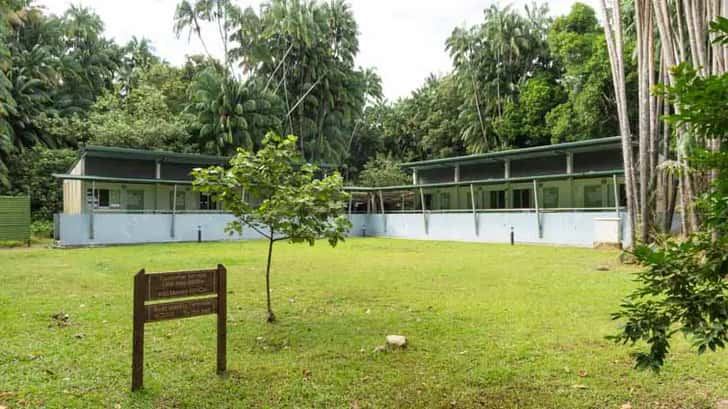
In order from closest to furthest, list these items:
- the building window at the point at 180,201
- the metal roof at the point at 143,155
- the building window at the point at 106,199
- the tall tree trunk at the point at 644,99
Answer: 1. the tall tree trunk at the point at 644,99
2. the metal roof at the point at 143,155
3. the building window at the point at 106,199
4. the building window at the point at 180,201

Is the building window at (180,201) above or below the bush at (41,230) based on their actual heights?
above

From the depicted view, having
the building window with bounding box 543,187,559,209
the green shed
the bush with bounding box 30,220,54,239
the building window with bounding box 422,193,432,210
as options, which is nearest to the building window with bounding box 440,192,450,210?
the building window with bounding box 422,193,432,210

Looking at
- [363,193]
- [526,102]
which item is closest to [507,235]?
[363,193]

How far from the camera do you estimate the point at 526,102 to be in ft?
108

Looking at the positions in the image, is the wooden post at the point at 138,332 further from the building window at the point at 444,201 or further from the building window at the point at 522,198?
the building window at the point at 444,201

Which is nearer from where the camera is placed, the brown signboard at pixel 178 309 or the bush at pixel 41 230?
the brown signboard at pixel 178 309

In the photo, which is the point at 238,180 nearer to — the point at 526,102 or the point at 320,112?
the point at 526,102

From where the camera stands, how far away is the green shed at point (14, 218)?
20234mm

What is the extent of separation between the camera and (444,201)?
29219 millimetres

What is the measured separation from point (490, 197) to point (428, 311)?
21.6 metres

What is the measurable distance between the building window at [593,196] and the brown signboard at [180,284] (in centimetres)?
2241

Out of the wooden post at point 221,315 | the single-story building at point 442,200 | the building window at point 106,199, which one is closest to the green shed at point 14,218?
the single-story building at point 442,200

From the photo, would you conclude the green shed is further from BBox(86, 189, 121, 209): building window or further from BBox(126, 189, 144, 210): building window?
BBox(126, 189, 144, 210): building window

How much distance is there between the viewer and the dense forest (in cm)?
2792
